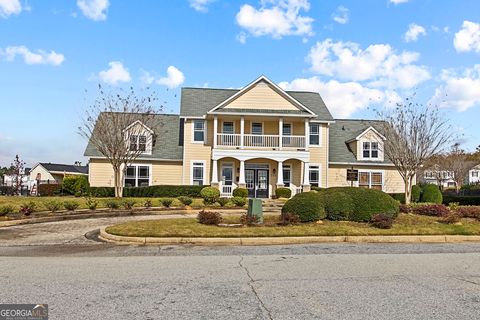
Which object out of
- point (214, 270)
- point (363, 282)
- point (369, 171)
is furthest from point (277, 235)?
point (369, 171)

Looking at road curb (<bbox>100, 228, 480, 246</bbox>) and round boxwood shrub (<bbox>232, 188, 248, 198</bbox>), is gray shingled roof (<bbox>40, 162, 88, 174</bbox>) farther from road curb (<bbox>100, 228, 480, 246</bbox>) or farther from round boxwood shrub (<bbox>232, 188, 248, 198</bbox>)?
road curb (<bbox>100, 228, 480, 246</bbox>)

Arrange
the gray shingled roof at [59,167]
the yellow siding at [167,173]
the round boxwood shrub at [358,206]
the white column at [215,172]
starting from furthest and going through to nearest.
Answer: the gray shingled roof at [59,167] < the yellow siding at [167,173] < the white column at [215,172] < the round boxwood shrub at [358,206]

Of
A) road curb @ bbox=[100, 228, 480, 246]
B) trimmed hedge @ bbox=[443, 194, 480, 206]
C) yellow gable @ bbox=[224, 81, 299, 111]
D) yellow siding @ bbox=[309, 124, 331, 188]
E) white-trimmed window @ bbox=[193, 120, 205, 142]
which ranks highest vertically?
yellow gable @ bbox=[224, 81, 299, 111]

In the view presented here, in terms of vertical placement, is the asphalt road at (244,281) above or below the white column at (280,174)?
below

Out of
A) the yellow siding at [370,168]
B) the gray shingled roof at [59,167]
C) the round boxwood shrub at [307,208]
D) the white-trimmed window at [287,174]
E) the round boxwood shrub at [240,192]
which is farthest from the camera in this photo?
the gray shingled roof at [59,167]

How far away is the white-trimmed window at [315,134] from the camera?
34.0 meters

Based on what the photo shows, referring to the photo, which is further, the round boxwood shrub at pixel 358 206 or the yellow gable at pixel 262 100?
the yellow gable at pixel 262 100

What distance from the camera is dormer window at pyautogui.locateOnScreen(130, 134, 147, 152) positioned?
28.2 m

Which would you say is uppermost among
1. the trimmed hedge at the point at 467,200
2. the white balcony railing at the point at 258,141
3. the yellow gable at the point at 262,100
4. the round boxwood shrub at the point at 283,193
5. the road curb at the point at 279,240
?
the yellow gable at the point at 262,100

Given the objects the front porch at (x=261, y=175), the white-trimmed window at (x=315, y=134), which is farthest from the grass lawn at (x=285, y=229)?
the white-trimmed window at (x=315, y=134)

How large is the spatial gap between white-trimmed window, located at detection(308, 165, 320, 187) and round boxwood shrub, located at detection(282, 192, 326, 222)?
1872cm

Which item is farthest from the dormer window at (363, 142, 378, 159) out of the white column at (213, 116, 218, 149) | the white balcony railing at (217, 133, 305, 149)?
the white column at (213, 116, 218, 149)

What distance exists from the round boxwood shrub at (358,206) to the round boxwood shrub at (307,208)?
1.28ft

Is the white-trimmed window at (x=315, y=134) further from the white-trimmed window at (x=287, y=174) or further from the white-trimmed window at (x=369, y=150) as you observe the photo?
the white-trimmed window at (x=369, y=150)
